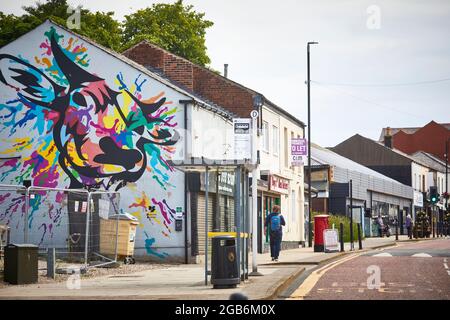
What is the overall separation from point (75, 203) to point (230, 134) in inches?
533

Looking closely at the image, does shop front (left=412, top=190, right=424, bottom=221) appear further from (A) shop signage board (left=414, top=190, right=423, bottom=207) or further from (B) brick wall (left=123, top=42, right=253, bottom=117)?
(B) brick wall (left=123, top=42, right=253, bottom=117)

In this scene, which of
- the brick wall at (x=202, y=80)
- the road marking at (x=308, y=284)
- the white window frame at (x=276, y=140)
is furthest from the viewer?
the white window frame at (x=276, y=140)

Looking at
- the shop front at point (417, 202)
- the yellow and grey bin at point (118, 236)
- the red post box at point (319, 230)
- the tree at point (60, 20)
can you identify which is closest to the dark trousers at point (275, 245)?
the yellow and grey bin at point (118, 236)

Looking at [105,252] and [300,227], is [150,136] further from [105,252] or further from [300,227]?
[300,227]

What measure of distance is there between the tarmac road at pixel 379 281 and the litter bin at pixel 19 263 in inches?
241

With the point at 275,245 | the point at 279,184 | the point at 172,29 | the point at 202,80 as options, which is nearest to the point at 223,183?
the point at 275,245

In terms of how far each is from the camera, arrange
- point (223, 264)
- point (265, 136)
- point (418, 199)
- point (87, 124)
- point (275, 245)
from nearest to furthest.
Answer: point (223, 264) < point (275, 245) < point (87, 124) < point (265, 136) < point (418, 199)

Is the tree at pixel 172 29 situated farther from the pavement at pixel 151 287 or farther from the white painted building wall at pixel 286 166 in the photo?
the pavement at pixel 151 287

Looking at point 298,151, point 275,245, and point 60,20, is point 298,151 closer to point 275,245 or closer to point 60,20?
point 275,245

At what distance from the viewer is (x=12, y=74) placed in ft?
107

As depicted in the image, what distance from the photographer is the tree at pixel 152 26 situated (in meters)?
54.2

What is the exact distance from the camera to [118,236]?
90.8ft

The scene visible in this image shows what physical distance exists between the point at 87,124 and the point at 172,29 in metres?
28.1

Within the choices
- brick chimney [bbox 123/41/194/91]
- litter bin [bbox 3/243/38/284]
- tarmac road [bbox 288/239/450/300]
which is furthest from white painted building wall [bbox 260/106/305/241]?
litter bin [bbox 3/243/38/284]
